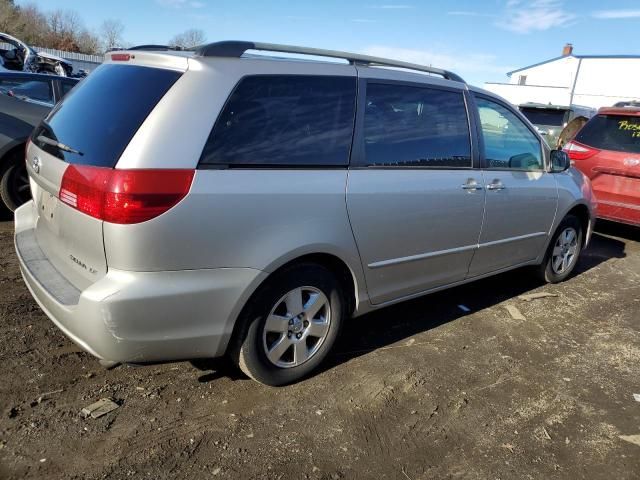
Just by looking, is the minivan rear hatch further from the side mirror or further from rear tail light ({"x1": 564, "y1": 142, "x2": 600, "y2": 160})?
rear tail light ({"x1": 564, "y1": 142, "x2": 600, "y2": 160})

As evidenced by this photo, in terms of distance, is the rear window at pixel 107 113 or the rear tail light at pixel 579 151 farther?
the rear tail light at pixel 579 151

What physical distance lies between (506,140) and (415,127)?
1.22 meters

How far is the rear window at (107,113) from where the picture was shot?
8.15 ft

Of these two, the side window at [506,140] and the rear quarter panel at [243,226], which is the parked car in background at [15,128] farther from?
the side window at [506,140]

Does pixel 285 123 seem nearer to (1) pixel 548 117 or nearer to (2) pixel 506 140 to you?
(2) pixel 506 140

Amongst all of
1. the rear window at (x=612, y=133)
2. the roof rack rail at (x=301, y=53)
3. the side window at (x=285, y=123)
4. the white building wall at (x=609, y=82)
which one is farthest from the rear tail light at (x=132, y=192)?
the white building wall at (x=609, y=82)

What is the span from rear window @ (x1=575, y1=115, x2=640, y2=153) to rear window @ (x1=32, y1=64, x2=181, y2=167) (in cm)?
613

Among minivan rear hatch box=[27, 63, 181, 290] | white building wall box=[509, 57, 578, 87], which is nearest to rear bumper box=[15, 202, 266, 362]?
minivan rear hatch box=[27, 63, 181, 290]

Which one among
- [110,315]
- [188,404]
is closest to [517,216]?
[188,404]

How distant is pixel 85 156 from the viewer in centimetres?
255

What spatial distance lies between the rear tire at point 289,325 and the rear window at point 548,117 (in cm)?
1298

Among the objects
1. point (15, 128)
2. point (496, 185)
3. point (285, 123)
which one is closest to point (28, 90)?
point (15, 128)

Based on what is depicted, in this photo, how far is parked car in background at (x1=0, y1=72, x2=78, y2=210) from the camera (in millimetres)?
5629

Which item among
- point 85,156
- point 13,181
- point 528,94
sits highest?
point 528,94
